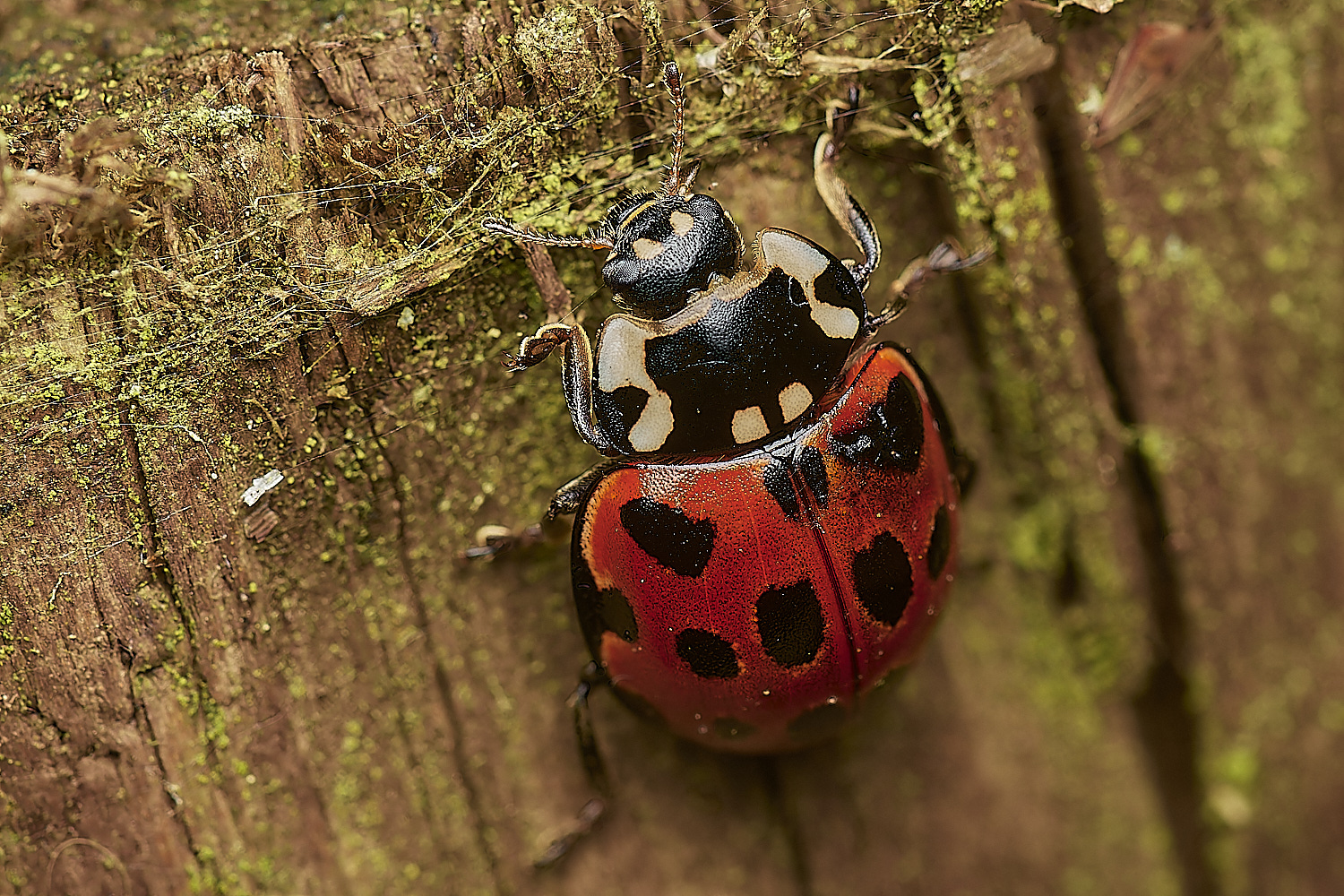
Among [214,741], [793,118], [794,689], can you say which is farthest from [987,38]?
[214,741]

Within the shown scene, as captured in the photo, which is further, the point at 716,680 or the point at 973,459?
the point at 973,459

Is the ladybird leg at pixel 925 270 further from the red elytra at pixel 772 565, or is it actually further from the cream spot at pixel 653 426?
the cream spot at pixel 653 426

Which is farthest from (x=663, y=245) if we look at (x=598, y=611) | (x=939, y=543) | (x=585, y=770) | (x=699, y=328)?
(x=585, y=770)

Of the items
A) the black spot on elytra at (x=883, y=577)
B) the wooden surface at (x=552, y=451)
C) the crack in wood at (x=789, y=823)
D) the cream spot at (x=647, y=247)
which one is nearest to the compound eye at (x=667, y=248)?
the cream spot at (x=647, y=247)

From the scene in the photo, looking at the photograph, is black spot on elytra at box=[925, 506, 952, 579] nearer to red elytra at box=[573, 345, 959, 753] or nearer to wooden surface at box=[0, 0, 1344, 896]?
red elytra at box=[573, 345, 959, 753]

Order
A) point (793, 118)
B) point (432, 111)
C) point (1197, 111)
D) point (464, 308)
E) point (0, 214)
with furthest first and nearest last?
point (1197, 111) < point (793, 118) < point (464, 308) < point (432, 111) < point (0, 214)

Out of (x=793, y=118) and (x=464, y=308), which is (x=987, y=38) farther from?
(x=464, y=308)

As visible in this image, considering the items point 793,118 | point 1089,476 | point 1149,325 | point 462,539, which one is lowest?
point 1089,476
